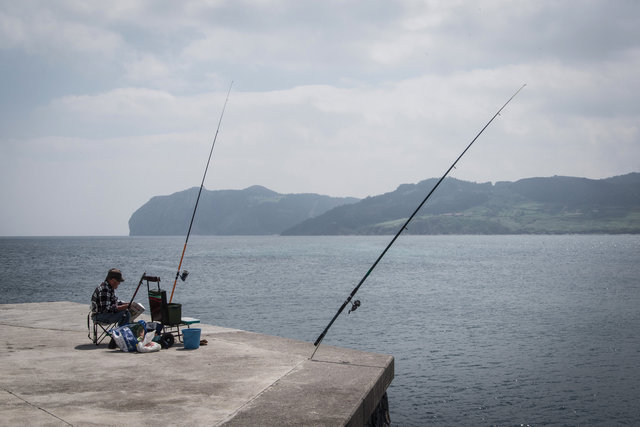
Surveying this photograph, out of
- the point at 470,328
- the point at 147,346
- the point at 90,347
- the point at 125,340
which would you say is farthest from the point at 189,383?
the point at 470,328

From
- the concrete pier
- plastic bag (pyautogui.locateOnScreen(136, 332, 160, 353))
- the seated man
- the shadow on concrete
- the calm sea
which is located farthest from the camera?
the calm sea

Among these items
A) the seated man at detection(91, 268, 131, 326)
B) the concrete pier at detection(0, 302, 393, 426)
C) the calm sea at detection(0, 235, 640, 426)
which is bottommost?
the calm sea at detection(0, 235, 640, 426)

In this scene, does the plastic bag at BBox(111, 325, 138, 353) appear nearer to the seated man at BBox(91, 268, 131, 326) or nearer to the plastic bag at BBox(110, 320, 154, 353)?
the plastic bag at BBox(110, 320, 154, 353)

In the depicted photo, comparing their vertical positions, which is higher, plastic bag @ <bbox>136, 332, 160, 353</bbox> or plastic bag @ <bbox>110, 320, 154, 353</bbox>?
plastic bag @ <bbox>110, 320, 154, 353</bbox>

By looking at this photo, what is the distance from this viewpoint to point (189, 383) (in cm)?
750

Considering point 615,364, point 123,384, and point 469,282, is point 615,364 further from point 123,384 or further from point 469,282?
point 469,282

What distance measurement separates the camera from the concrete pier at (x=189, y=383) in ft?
20.1

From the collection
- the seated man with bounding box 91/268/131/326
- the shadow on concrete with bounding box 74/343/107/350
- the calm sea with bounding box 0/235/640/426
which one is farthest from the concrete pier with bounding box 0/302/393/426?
the calm sea with bounding box 0/235/640/426

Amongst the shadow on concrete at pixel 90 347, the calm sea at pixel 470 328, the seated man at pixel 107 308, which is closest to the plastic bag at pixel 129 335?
the seated man at pixel 107 308

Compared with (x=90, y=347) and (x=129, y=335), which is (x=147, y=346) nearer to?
(x=129, y=335)

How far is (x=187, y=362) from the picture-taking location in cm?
882

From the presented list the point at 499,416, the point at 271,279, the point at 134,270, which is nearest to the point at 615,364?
the point at 499,416

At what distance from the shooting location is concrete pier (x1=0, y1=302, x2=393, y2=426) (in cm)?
612

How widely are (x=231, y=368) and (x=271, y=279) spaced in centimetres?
4843
